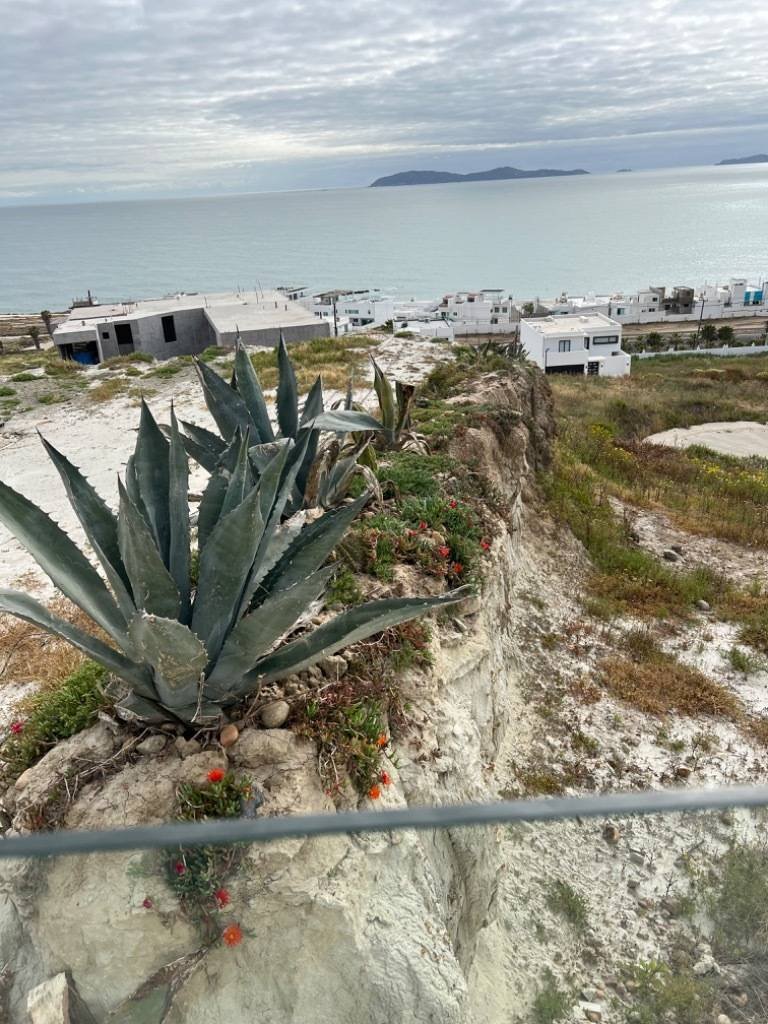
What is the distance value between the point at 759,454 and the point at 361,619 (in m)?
15.9

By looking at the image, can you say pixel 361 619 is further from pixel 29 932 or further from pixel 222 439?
pixel 222 439

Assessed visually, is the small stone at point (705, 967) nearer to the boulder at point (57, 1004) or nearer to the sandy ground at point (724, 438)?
the boulder at point (57, 1004)

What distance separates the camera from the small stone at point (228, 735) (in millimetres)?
2777

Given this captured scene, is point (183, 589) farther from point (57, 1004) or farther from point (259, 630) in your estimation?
point (57, 1004)

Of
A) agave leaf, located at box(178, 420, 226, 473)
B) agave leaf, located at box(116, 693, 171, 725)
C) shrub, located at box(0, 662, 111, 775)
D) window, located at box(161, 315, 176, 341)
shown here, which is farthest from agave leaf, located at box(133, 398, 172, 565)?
window, located at box(161, 315, 176, 341)

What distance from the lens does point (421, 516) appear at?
5383 millimetres

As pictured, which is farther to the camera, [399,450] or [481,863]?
[399,450]

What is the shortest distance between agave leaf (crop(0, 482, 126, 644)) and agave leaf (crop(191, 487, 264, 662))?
13.4 inches

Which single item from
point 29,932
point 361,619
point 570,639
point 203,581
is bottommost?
point 570,639

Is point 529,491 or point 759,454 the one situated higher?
point 529,491

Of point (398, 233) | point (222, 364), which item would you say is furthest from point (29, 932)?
point (398, 233)

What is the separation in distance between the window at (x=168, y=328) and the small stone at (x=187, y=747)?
24880mm

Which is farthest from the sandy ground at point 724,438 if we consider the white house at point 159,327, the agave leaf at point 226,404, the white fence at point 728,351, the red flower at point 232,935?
the white fence at point 728,351

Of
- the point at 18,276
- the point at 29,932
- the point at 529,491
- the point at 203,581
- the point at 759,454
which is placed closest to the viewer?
the point at 29,932
